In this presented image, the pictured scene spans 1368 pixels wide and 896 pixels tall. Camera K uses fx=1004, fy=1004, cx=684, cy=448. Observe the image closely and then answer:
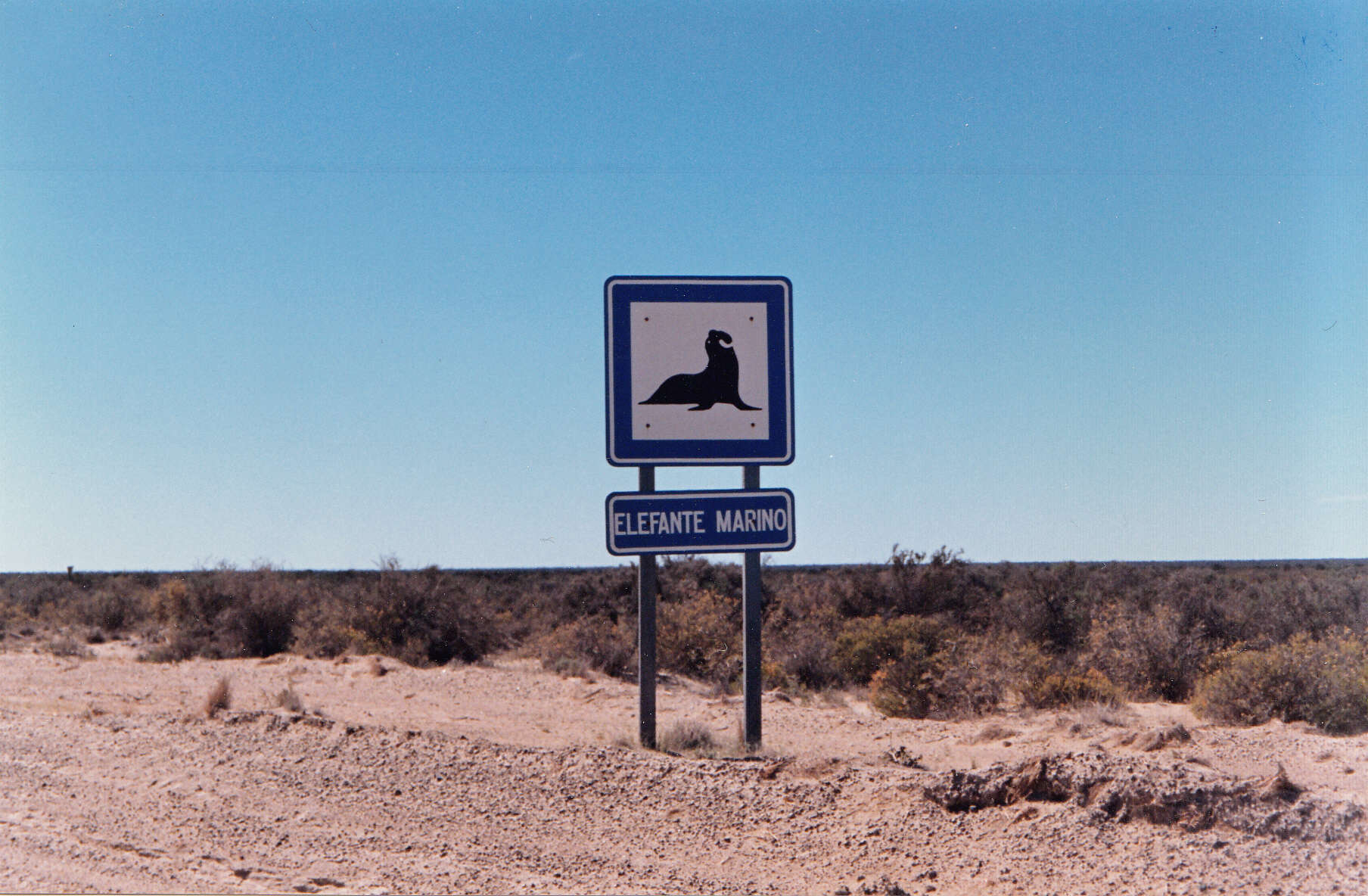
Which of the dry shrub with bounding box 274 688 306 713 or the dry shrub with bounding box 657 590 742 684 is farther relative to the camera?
the dry shrub with bounding box 657 590 742 684

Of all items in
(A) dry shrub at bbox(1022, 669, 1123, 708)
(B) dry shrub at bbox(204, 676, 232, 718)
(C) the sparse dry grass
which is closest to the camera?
(C) the sparse dry grass

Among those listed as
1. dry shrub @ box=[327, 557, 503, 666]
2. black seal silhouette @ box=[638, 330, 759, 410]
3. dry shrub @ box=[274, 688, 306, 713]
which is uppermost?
black seal silhouette @ box=[638, 330, 759, 410]

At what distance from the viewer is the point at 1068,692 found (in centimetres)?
1076

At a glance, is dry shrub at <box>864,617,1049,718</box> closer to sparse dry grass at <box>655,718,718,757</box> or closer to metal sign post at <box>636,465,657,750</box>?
sparse dry grass at <box>655,718,718,757</box>

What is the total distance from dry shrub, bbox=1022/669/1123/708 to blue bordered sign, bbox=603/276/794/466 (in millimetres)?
4460

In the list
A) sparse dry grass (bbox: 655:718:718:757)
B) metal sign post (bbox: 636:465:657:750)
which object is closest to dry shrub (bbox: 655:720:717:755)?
sparse dry grass (bbox: 655:718:718:757)

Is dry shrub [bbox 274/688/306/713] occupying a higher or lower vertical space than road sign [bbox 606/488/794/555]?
lower

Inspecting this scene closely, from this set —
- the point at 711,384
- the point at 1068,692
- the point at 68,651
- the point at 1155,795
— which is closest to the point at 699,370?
the point at 711,384

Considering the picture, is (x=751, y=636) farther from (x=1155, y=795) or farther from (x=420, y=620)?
(x=420, y=620)

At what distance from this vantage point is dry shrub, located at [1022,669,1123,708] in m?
10.7

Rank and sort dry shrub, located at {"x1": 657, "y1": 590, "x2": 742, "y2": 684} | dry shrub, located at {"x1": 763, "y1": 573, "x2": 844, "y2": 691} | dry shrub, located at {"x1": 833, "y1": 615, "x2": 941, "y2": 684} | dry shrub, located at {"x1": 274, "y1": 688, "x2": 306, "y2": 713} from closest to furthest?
1. dry shrub, located at {"x1": 274, "y1": 688, "x2": 306, "y2": 713}
2. dry shrub, located at {"x1": 833, "y1": 615, "x2": 941, "y2": 684}
3. dry shrub, located at {"x1": 763, "y1": 573, "x2": 844, "y2": 691}
4. dry shrub, located at {"x1": 657, "y1": 590, "x2": 742, "y2": 684}

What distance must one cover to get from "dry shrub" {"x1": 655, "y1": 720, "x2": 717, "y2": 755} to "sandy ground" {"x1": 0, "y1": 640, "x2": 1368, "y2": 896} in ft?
1.05

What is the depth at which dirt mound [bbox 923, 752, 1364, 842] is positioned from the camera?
493 cm

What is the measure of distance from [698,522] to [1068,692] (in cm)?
503
